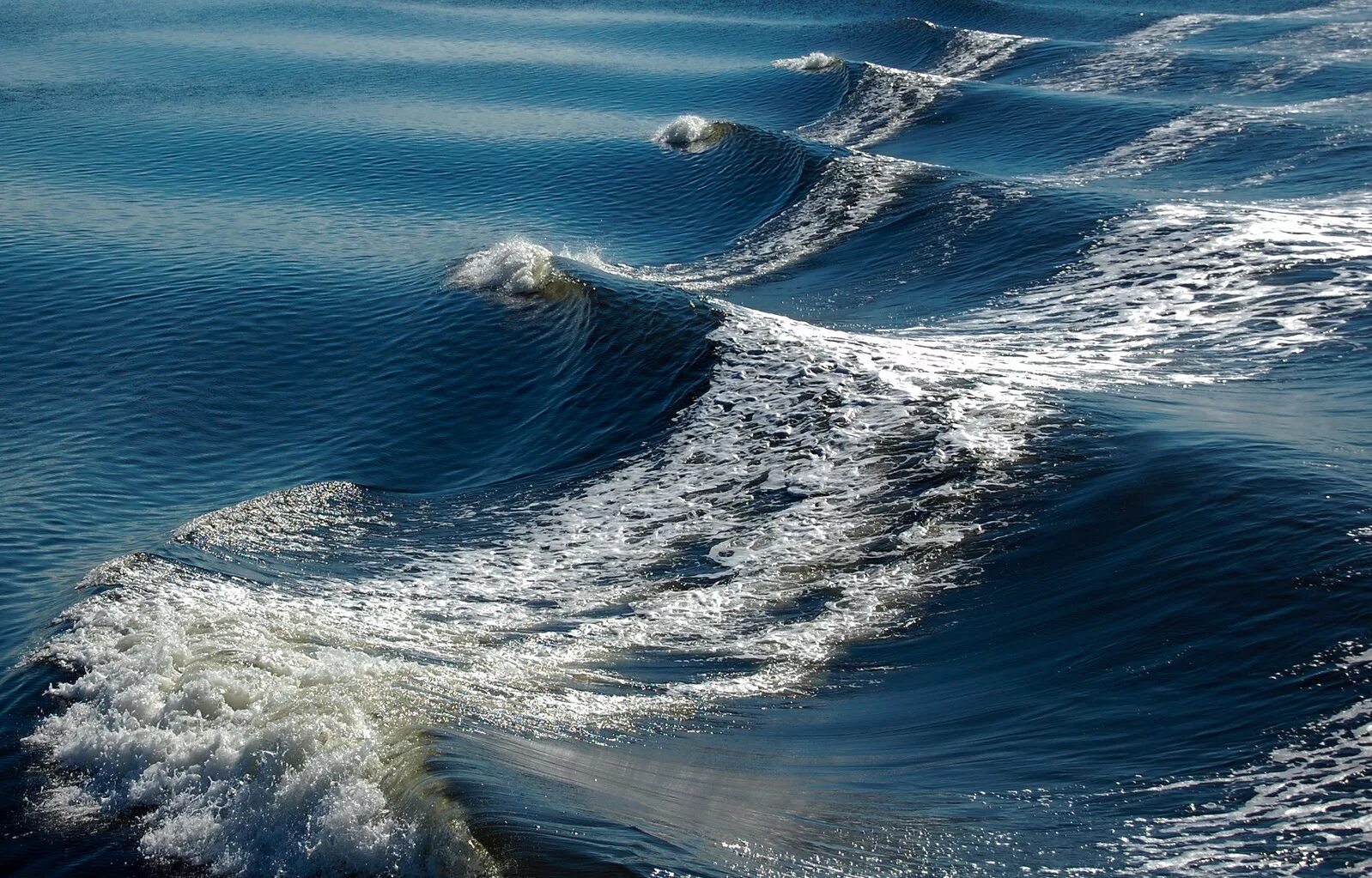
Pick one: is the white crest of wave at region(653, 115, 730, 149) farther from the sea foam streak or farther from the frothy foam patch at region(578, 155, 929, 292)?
the sea foam streak

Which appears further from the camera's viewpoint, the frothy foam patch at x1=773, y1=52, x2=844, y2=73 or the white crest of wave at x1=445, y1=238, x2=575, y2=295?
the frothy foam patch at x1=773, y1=52, x2=844, y2=73

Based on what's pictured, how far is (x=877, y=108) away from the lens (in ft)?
150

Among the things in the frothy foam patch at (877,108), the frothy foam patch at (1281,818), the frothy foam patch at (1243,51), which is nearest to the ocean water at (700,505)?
the frothy foam patch at (1281,818)

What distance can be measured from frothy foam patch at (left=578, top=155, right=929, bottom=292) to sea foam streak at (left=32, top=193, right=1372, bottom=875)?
7.91 metres

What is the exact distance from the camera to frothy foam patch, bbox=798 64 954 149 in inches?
1704

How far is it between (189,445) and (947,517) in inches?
528

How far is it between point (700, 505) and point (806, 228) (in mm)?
16940

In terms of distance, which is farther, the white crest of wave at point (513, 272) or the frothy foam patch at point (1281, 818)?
the white crest of wave at point (513, 272)

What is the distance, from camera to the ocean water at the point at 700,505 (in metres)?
9.05

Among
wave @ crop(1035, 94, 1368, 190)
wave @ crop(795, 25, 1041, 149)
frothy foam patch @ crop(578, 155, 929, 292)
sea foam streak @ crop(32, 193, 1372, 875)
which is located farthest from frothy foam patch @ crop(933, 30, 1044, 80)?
sea foam streak @ crop(32, 193, 1372, 875)

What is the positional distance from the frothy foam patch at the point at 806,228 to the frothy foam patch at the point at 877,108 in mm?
9493

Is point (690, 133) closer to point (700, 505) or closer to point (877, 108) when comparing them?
point (877, 108)

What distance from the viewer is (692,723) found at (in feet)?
36.6

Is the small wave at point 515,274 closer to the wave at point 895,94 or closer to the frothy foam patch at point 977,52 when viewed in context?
the wave at point 895,94
